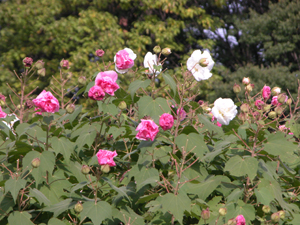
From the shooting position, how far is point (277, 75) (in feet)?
36.8

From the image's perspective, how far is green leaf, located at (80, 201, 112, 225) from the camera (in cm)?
145

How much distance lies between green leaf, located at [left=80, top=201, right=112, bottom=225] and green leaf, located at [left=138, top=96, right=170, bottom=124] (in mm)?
492

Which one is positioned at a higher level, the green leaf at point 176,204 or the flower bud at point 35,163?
the flower bud at point 35,163

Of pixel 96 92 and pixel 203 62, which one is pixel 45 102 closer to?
pixel 96 92

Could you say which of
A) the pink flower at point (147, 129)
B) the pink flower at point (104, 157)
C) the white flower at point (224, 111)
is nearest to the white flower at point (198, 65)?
the white flower at point (224, 111)

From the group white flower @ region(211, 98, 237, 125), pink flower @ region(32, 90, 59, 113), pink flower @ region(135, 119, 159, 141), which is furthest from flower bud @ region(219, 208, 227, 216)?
pink flower @ region(32, 90, 59, 113)

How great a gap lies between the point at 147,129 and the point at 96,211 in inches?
16.7

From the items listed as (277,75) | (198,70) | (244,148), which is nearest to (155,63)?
(198,70)

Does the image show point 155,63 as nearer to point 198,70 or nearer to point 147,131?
point 198,70

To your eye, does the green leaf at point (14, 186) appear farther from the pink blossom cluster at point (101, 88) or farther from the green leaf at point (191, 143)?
the green leaf at point (191, 143)

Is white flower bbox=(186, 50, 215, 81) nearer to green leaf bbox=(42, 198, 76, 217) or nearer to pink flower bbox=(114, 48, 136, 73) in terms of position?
pink flower bbox=(114, 48, 136, 73)

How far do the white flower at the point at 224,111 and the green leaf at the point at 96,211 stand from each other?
781 mm

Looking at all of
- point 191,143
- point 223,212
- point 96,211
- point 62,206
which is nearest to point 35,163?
point 62,206

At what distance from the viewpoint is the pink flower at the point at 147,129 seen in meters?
1.56
